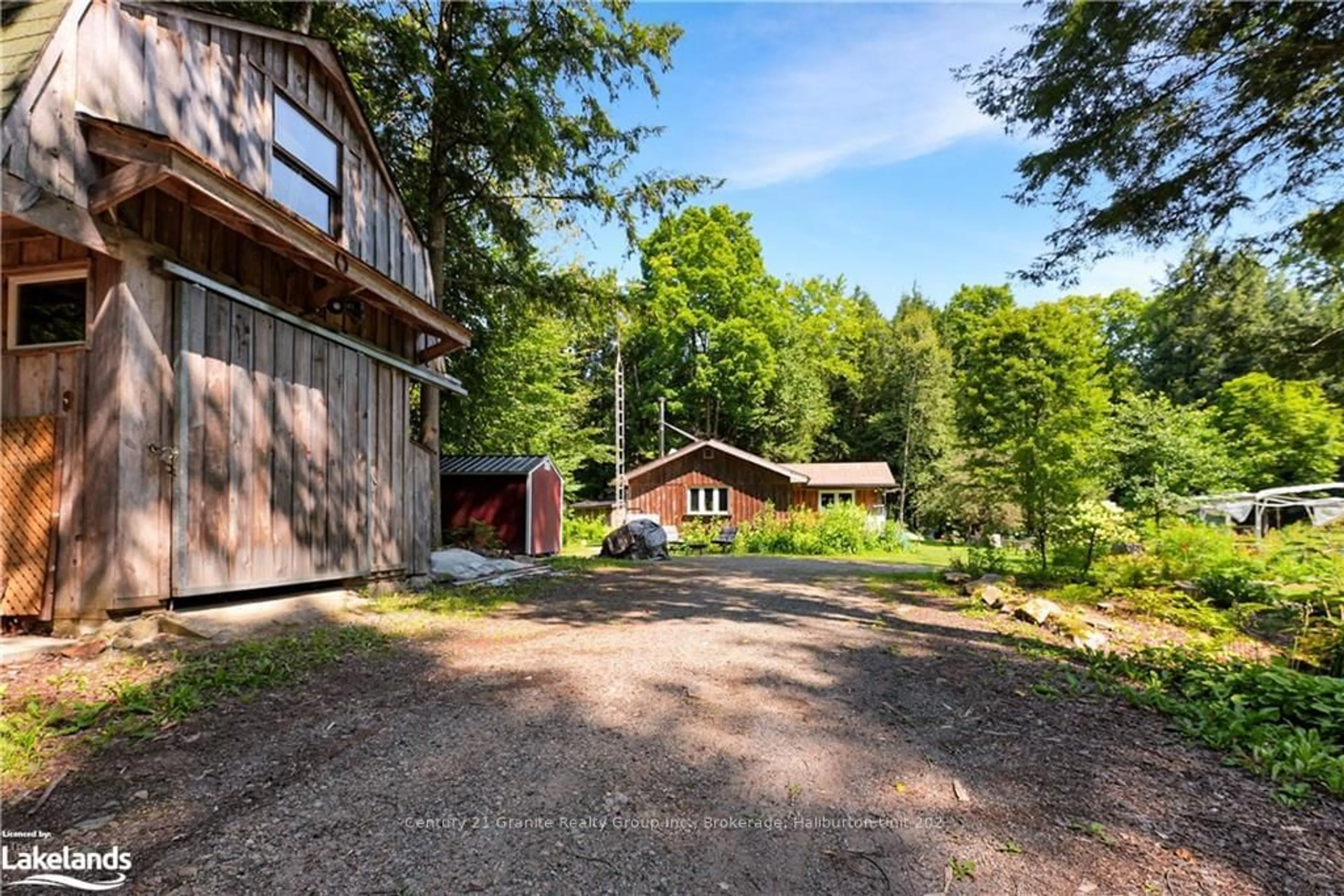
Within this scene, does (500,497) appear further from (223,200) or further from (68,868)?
(68,868)

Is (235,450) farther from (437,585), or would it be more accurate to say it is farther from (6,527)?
(437,585)

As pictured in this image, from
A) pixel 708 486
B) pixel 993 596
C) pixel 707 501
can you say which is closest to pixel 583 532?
pixel 707 501

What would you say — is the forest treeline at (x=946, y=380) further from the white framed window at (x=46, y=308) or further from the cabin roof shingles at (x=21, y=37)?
the cabin roof shingles at (x=21, y=37)

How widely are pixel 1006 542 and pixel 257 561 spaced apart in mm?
18802

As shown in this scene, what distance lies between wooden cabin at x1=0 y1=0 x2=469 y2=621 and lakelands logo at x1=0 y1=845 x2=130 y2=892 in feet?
9.44

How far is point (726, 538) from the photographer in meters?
22.5

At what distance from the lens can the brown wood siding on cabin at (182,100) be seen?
157 inches

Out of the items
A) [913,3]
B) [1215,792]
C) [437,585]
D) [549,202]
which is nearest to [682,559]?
[437,585]

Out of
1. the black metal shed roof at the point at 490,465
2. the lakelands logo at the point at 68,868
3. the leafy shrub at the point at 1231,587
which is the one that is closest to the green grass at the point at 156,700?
the lakelands logo at the point at 68,868

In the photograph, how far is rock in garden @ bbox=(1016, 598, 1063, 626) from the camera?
6.64m

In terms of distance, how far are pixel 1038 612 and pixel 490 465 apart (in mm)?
12667

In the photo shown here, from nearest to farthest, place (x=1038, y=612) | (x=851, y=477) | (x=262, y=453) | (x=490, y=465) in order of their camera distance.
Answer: (x=262, y=453)
(x=1038, y=612)
(x=490, y=465)
(x=851, y=477)

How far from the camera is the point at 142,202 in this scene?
15.5ft

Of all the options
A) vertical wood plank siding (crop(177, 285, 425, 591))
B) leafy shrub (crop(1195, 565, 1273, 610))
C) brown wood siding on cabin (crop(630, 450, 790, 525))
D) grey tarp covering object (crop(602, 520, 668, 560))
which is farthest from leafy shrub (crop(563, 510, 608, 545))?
leafy shrub (crop(1195, 565, 1273, 610))
